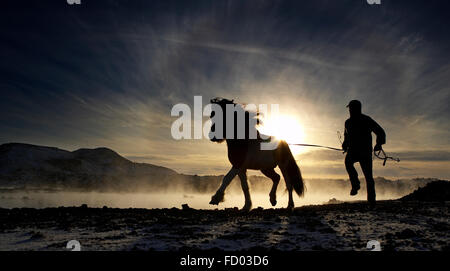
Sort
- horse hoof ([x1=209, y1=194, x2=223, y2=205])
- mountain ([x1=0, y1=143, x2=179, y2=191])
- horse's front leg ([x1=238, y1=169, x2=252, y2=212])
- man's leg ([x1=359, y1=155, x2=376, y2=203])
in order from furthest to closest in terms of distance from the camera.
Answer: mountain ([x1=0, y1=143, x2=179, y2=191]), horse's front leg ([x1=238, y1=169, x2=252, y2=212]), man's leg ([x1=359, y1=155, x2=376, y2=203]), horse hoof ([x1=209, y1=194, x2=223, y2=205])

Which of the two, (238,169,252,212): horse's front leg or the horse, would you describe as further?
(238,169,252,212): horse's front leg

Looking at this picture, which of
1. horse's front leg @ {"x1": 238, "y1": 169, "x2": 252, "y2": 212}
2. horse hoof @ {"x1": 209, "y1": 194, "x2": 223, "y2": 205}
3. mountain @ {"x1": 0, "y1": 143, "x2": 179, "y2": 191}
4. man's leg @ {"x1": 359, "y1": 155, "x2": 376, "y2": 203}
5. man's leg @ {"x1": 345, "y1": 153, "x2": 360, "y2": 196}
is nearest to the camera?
horse hoof @ {"x1": 209, "y1": 194, "x2": 223, "y2": 205}

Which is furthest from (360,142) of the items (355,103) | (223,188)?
(223,188)

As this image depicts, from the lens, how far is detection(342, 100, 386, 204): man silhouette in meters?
7.73

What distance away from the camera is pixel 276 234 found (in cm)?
496

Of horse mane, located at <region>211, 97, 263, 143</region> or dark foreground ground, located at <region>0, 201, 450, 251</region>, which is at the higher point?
horse mane, located at <region>211, 97, 263, 143</region>

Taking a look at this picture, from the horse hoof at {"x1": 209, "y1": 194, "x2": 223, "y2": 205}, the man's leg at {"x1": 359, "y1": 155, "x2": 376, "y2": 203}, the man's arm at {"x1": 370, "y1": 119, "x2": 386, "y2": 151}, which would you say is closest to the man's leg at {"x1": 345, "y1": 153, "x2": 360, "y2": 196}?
the man's leg at {"x1": 359, "y1": 155, "x2": 376, "y2": 203}

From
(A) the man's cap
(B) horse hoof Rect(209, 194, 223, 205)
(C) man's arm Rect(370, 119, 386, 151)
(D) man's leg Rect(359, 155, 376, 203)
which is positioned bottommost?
(B) horse hoof Rect(209, 194, 223, 205)

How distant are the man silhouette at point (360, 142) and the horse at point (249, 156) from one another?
1.58m

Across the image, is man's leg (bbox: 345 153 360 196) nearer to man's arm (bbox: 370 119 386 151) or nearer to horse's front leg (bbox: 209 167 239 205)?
man's arm (bbox: 370 119 386 151)

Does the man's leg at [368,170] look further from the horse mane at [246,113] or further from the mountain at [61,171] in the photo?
the mountain at [61,171]

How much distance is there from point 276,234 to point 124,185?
13925 cm
